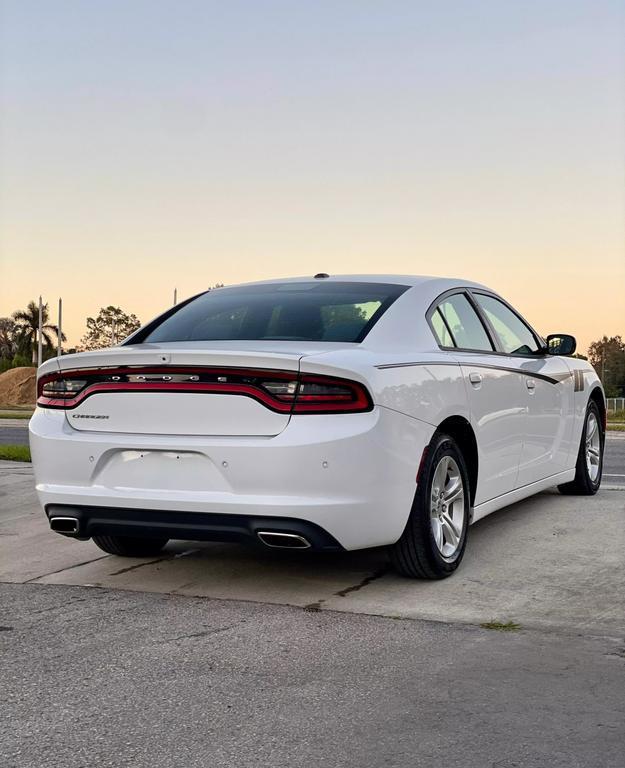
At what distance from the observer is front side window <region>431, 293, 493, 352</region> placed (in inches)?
229

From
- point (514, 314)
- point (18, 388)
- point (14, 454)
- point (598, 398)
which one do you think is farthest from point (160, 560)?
point (18, 388)

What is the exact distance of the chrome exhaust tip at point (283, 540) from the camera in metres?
4.57

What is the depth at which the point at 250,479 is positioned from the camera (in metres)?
4.55

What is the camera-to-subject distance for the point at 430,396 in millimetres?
5074

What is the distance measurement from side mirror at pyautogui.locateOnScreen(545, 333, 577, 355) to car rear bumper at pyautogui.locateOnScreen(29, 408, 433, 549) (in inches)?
101

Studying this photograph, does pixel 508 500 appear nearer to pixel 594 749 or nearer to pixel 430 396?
pixel 430 396

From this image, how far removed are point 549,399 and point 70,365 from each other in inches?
135

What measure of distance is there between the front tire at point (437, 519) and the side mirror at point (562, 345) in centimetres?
198

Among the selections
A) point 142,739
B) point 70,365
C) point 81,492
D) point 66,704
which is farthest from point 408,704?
point 70,365

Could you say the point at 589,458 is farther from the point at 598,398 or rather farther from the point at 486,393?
the point at 486,393

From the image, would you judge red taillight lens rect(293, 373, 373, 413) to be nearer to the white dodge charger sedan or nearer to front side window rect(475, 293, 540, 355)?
the white dodge charger sedan

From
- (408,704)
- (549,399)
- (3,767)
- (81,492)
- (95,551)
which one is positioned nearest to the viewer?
(3,767)

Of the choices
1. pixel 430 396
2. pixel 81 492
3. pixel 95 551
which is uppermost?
pixel 430 396

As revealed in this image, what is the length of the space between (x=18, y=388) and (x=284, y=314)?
4836cm
